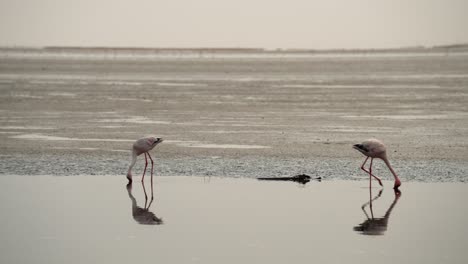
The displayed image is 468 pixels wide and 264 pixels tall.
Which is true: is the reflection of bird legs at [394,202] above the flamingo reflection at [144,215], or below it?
above

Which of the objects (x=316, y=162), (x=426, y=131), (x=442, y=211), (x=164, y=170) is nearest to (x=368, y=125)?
(x=426, y=131)

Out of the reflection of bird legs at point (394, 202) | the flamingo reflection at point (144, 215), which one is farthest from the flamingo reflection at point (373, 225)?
the flamingo reflection at point (144, 215)

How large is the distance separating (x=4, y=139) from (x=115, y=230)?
12.6 metres

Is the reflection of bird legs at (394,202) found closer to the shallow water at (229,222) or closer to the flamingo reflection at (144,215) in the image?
the shallow water at (229,222)

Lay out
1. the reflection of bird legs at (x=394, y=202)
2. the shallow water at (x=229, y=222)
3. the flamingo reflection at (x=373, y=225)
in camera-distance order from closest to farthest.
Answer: the shallow water at (x=229, y=222), the flamingo reflection at (x=373, y=225), the reflection of bird legs at (x=394, y=202)

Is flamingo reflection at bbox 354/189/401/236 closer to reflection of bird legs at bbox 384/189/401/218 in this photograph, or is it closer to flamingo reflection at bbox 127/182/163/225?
reflection of bird legs at bbox 384/189/401/218

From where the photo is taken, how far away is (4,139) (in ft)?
83.1

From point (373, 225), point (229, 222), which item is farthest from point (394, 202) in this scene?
point (229, 222)

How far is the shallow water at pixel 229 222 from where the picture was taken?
12062 millimetres

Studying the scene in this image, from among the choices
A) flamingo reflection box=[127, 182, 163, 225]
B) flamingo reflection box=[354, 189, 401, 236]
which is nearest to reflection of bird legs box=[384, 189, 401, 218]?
flamingo reflection box=[354, 189, 401, 236]

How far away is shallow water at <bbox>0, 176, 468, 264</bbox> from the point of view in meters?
12.1

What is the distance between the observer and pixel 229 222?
14.1 meters

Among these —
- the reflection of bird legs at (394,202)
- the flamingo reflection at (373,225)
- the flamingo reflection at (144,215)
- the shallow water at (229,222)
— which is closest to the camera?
the shallow water at (229,222)

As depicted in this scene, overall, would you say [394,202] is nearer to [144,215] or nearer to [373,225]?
[373,225]
